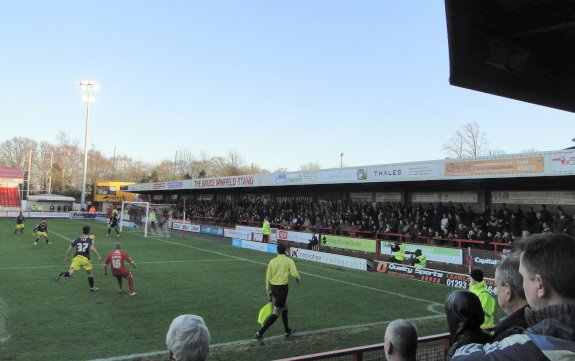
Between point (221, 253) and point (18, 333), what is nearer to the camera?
point (18, 333)

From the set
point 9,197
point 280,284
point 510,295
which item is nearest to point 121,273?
point 280,284

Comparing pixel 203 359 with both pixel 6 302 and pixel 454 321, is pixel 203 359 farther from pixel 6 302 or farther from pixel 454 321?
pixel 6 302

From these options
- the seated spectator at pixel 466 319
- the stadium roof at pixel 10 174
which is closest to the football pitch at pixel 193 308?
the seated spectator at pixel 466 319

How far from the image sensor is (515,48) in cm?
487

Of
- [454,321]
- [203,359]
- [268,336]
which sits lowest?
[268,336]

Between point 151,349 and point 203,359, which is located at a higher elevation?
point 203,359

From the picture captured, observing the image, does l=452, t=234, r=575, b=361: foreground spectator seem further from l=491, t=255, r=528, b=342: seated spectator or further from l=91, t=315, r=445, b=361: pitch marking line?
l=91, t=315, r=445, b=361: pitch marking line

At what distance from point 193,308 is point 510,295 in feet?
33.8

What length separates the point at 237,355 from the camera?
813cm

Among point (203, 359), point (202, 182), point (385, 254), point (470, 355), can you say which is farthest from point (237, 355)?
point (202, 182)

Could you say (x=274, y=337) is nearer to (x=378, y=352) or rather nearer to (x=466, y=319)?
(x=378, y=352)

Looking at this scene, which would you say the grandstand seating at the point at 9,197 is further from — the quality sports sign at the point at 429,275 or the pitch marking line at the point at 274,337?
the pitch marking line at the point at 274,337

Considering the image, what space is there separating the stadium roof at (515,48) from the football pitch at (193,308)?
573 cm

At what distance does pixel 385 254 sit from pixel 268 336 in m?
13.3
